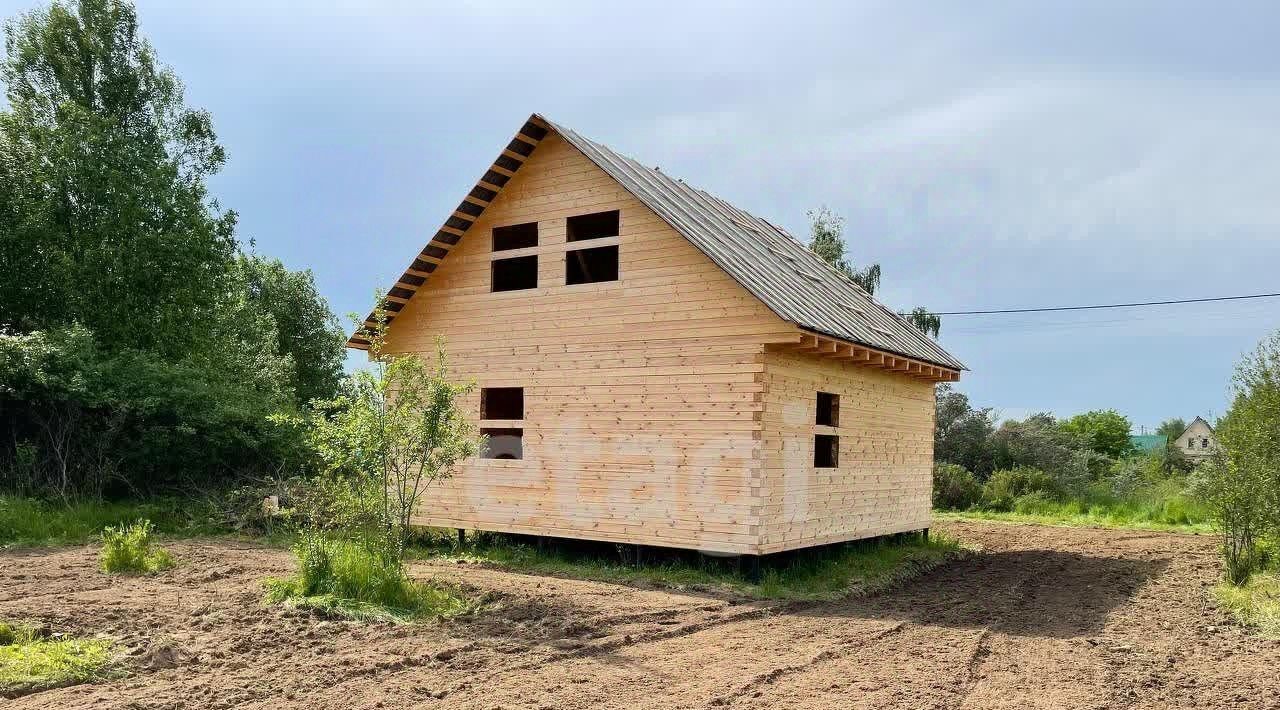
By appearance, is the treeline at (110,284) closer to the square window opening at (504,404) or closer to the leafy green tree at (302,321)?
the square window opening at (504,404)

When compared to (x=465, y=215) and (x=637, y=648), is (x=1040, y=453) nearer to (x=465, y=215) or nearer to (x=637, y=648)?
(x=465, y=215)

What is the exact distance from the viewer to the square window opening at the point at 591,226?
14797 millimetres

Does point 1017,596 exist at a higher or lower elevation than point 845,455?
lower

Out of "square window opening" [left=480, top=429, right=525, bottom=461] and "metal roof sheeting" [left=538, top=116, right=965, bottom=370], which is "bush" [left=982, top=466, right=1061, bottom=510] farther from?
"square window opening" [left=480, top=429, right=525, bottom=461]

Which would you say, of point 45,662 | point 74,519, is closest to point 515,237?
point 74,519

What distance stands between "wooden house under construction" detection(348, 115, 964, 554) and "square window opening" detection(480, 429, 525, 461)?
33 mm

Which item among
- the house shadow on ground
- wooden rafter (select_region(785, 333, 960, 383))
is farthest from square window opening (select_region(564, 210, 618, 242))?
the house shadow on ground

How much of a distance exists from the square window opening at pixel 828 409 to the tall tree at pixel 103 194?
16256 mm

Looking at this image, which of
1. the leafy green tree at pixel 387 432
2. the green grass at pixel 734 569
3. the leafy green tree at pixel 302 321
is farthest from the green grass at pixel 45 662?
the leafy green tree at pixel 302 321

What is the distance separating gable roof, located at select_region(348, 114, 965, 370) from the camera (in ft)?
43.2

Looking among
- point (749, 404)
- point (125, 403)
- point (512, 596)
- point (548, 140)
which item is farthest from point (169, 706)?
point (125, 403)

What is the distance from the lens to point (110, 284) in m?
22.6

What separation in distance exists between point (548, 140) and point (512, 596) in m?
7.15

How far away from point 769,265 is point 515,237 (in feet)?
13.5
